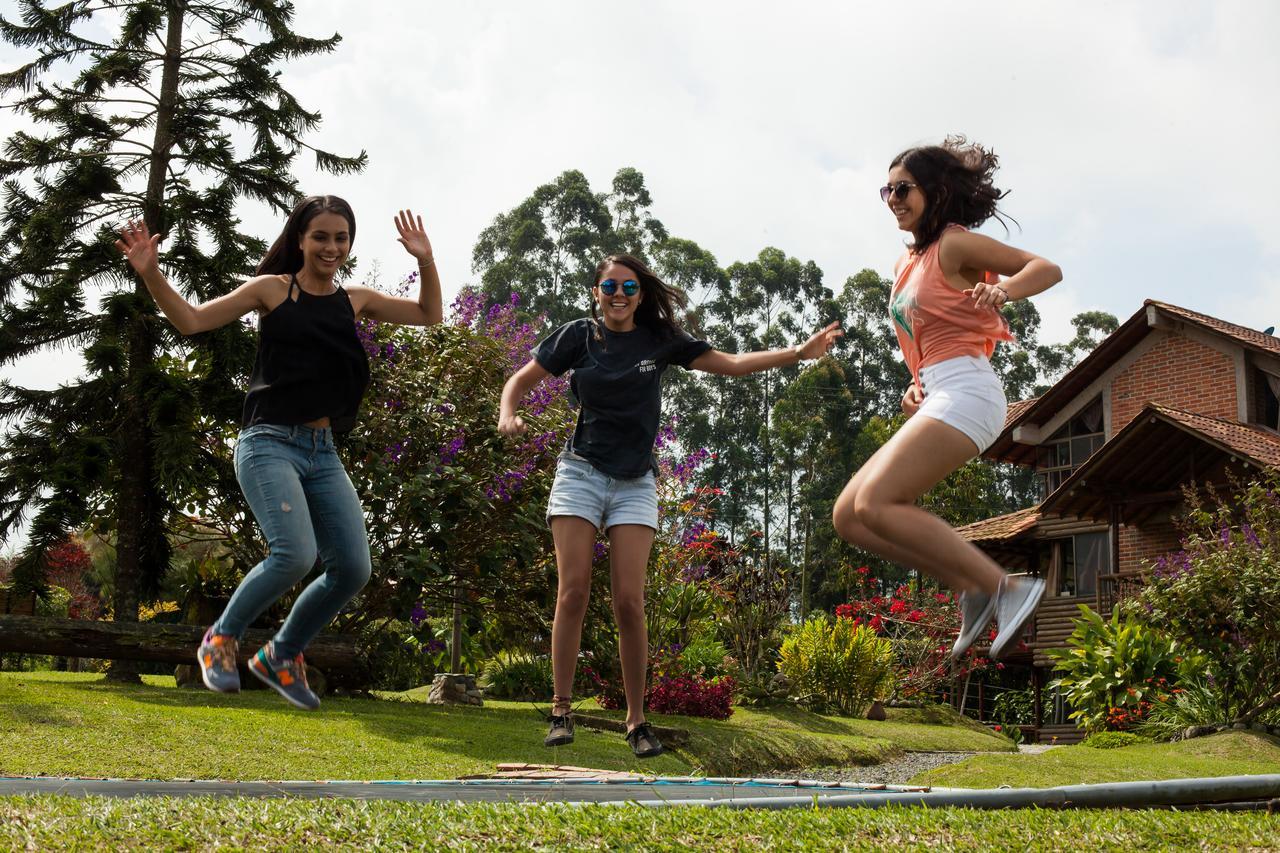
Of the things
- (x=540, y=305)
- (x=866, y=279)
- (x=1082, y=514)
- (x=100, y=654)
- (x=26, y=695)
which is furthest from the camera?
(x=866, y=279)

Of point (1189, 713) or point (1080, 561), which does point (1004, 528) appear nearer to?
point (1080, 561)

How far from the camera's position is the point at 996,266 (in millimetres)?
4277

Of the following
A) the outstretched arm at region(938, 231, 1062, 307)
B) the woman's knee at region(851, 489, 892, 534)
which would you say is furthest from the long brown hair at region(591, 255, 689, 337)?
the woman's knee at region(851, 489, 892, 534)

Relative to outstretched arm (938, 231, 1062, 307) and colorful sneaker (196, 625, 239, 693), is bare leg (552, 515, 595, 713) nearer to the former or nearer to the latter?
colorful sneaker (196, 625, 239, 693)

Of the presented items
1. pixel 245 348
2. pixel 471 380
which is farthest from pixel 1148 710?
pixel 245 348

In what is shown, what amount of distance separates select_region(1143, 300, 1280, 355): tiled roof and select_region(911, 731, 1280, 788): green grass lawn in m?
11.4

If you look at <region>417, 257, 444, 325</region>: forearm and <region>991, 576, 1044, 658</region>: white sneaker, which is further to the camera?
<region>417, 257, 444, 325</region>: forearm

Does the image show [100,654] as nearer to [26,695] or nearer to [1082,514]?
[26,695]

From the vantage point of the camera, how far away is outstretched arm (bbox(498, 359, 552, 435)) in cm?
533

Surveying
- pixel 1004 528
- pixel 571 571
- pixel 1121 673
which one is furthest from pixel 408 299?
pixel 1004 528

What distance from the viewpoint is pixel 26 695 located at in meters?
9.83

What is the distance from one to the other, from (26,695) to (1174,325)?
72.3 ft

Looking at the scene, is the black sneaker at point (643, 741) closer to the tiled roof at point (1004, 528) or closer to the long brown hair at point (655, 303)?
the long brown hair at point (655, 303)

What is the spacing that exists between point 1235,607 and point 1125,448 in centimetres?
784
